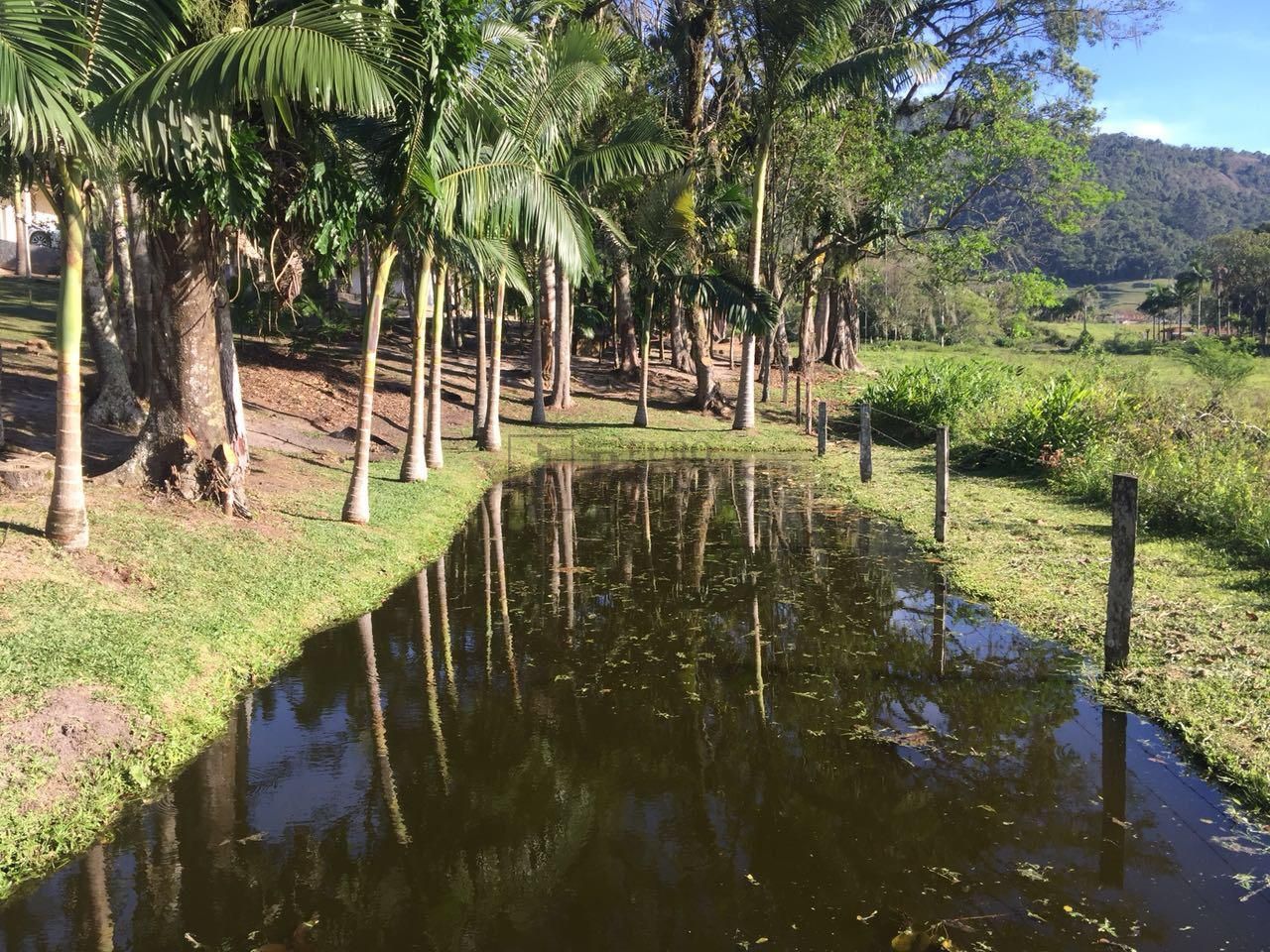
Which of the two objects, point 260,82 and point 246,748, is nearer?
point 246,748

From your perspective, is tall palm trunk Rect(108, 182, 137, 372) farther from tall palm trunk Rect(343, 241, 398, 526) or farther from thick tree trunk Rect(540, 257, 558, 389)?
thick tree trunk Rect(540, 257, 558, 389)

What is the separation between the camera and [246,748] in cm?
668

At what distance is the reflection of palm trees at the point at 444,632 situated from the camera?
775 cm

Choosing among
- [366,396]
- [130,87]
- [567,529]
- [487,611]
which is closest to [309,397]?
[567,529]

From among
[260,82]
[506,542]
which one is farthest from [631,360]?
[260,82]

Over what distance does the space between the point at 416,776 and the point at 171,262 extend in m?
7.85

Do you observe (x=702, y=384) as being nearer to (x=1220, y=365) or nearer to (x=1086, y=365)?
(x=1086, y=365)

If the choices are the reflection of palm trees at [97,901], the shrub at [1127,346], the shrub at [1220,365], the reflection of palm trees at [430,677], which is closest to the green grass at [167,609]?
the reflection of palm trees at [97,901]

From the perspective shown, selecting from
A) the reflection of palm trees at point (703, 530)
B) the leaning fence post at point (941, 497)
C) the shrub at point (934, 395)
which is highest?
the shrub at point (934, 395)

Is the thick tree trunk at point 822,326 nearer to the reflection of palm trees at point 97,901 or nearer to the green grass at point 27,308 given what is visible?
the green grass at point 27,308

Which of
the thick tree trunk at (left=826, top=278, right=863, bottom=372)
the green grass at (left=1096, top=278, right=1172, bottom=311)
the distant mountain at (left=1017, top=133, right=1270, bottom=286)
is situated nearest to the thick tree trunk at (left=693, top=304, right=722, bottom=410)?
the thick tree trunk at (left=826, top=278, right=863, bottom=372)

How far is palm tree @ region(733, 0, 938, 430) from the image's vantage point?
22.6 meters

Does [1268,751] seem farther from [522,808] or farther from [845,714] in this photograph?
[522,808]

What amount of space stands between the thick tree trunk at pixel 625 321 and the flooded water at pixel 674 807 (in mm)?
22782
